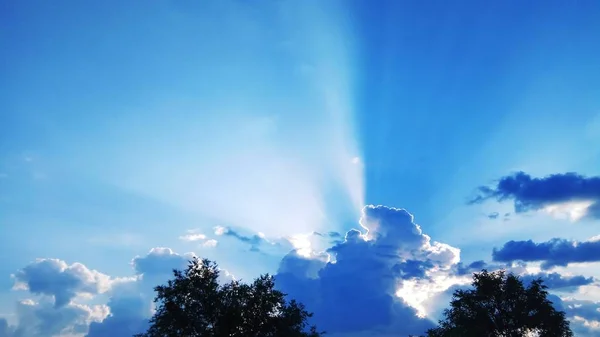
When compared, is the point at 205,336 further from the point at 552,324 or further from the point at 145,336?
the point at 552,324

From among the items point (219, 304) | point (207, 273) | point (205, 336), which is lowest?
point (205, 336)

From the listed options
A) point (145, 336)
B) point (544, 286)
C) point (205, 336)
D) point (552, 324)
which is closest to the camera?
point (205, 336)

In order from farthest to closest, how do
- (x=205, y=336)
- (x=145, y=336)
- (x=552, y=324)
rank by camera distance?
(x=552, y=324) < (x=145, y=336) < (x=205, y=336)

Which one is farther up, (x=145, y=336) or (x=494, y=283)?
(x=494, y=283)

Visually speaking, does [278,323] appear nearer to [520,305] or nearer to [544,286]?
[520,305]

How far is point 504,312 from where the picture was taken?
2859 inches

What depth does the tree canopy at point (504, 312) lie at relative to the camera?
70.1 meters

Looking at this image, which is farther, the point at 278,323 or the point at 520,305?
the point at 520,305

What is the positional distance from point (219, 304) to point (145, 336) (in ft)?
38.0

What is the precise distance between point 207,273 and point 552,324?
5521 centimetres

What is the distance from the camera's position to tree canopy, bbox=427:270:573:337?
2758 inches

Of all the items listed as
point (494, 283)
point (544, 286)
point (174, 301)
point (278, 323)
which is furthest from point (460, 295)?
point (174, 301)

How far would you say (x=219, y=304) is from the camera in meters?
57.4

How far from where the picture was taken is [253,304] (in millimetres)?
59156
